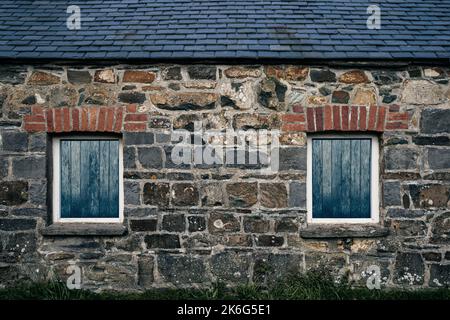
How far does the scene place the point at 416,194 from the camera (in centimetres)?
495

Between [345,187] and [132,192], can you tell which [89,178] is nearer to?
[132,192]

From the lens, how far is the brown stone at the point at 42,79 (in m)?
5.00

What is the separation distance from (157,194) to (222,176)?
35.1 inches

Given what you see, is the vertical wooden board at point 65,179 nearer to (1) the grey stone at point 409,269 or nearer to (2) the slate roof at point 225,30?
(2) the slate roof at point 225,30

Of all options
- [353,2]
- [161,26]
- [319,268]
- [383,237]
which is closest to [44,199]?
[161,26]

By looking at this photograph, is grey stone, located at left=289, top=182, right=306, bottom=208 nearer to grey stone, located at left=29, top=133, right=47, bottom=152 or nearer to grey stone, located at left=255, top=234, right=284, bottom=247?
grey stone, located at left=255, top=234, right=284, bottom=247

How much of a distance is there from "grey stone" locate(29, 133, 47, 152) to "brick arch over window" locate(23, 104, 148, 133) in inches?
3.0

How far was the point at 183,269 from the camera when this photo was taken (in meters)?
4.90

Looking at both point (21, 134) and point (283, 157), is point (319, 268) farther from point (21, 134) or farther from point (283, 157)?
point (21, 134)

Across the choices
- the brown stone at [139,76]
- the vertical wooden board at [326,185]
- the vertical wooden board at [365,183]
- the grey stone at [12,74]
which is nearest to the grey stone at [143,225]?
the brown stone at [139,76]
